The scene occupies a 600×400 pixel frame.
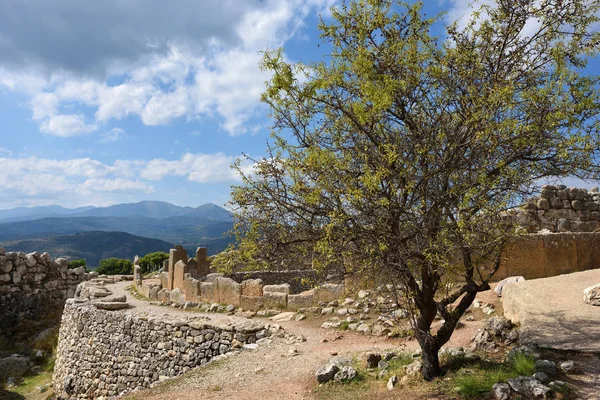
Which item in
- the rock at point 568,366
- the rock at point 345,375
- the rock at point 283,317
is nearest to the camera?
the rock at point 568,366

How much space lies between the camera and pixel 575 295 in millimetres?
11070

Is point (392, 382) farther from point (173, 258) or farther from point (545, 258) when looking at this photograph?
point (173, 258)

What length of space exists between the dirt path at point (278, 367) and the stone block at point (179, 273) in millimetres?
8963

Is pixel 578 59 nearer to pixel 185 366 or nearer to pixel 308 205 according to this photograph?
pixel 308 205

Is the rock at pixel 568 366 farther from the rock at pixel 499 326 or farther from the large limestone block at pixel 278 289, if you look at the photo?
the large limestone block at pixel 278 289

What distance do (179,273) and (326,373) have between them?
13.8 metres

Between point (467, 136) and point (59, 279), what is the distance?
26.4m

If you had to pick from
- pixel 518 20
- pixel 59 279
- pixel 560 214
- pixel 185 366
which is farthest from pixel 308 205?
pixel 59 279

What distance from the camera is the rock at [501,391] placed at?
6621mm

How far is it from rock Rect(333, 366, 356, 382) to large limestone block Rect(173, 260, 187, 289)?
13239 millimetres

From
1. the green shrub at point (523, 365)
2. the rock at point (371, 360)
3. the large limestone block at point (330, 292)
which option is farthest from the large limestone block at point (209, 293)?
the green shrub at point (523, 365)

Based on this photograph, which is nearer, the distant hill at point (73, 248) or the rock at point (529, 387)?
the rock at point (529, 387)

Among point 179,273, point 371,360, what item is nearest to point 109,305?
point 179,273

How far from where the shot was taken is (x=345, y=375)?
9.07m
